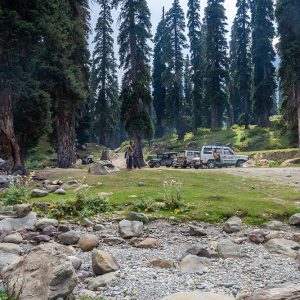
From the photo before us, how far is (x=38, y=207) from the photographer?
43.6 ft

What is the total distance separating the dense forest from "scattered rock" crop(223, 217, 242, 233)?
568 inches

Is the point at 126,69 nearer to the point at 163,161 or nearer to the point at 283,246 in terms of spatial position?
the point at 163,161

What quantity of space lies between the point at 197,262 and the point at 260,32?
52507mm

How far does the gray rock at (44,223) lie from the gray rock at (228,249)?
495 cm

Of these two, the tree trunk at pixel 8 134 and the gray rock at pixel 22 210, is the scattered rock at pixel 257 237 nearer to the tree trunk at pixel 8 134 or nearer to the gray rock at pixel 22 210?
the gray rock at pixel 22 210

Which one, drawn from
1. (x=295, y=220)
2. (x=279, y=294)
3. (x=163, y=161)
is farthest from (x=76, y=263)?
(x=163, y=161)

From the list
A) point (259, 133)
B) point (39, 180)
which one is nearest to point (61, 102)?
point (39, 180)

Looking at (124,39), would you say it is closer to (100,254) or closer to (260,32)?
(260,32)

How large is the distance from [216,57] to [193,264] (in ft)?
175

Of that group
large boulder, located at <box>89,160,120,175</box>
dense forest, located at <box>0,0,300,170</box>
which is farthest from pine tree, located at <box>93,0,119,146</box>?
large boulder, located at <box>89,160,120,175</box>

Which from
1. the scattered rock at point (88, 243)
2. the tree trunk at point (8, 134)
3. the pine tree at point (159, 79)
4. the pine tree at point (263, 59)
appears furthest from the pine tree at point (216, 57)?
the scattered rock at point (88, 243)

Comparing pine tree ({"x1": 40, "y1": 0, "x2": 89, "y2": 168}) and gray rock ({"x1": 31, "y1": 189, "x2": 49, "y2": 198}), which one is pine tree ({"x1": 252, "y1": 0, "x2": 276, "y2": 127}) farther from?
gray rock ({"x1": 31, "y1": 189, "x2": 49, "y2": 198})

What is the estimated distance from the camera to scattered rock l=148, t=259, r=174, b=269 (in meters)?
8.31

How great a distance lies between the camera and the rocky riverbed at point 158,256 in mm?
6758
